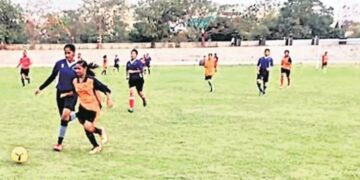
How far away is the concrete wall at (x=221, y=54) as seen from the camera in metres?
60.1

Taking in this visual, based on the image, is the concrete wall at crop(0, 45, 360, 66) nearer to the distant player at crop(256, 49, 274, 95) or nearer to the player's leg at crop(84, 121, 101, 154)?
the distant player at crop(256, 49, 274, 95)

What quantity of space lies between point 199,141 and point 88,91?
234 centimetres

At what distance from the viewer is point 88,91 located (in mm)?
10359

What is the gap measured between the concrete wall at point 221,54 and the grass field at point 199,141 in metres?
40.5

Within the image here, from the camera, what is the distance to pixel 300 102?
65.1 ft

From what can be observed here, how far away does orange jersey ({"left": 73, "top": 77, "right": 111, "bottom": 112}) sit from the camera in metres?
10.4

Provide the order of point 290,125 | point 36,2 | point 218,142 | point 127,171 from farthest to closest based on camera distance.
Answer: point 36,2
point 290,125
point 218,142
point 127,171

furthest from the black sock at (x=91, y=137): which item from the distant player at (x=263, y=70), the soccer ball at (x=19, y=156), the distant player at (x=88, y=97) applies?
the distant player at (x=263, y=70)

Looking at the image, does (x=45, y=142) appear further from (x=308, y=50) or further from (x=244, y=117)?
(x=308, y=50)

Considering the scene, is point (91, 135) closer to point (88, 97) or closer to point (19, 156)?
point (88, 97)

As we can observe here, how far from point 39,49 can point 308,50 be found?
26224 millimetres

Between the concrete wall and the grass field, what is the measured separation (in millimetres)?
40516

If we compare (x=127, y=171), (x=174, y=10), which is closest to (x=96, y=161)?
(x=127, y=171)

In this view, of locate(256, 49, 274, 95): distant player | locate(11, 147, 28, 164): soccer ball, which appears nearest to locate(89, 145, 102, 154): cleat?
locate(11, 147, 28, 164): soccer ball
